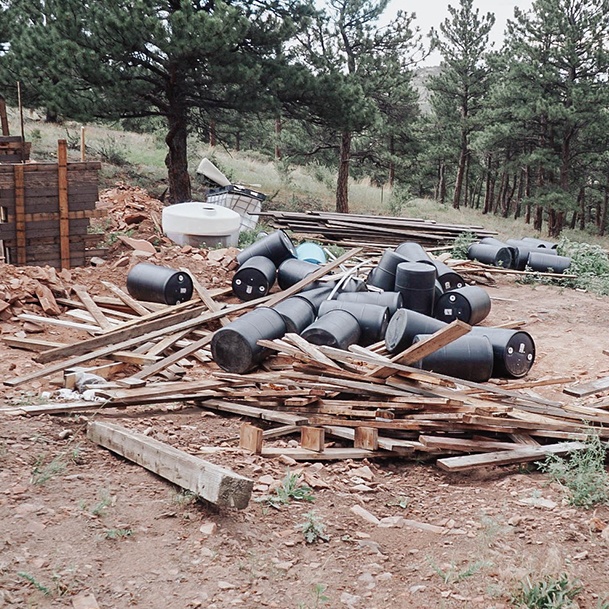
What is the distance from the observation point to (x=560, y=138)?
30.0 meters

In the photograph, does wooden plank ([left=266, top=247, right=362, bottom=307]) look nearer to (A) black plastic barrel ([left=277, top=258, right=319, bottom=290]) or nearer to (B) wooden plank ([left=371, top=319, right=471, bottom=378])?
(A) black plastic barrel ([left=277, top=258, right=319, bottom=290])

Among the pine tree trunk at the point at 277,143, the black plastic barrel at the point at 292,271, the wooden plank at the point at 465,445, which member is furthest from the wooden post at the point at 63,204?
the pine tree trunk at the point at 277,143

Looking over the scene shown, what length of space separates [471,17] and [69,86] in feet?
87.5

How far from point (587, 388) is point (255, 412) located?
11.2 feet

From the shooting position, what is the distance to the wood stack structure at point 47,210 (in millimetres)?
11008

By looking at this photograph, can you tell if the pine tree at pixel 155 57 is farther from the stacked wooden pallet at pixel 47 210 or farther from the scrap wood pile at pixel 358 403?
the scrap wood pile at pixel 358 403

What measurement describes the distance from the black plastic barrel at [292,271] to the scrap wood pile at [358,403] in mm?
3031

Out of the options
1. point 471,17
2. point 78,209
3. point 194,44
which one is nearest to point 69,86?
point 194,44

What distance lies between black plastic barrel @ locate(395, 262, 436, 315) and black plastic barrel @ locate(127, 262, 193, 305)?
3160 mm

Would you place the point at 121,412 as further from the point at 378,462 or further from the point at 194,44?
the point at 194,44

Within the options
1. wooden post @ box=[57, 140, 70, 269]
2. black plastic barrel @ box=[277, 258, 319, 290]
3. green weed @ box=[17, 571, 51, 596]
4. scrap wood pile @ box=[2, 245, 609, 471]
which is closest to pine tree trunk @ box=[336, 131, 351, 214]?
black plastic barrel @ box=[277, 258, 319, 290]

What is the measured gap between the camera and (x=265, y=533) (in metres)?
4.44

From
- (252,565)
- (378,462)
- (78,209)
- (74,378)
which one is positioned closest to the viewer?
(252,565)

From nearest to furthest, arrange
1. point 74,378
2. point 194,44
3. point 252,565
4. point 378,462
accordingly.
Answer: point 252,565 → point 378,462 → point 74,378 → point 194,44
